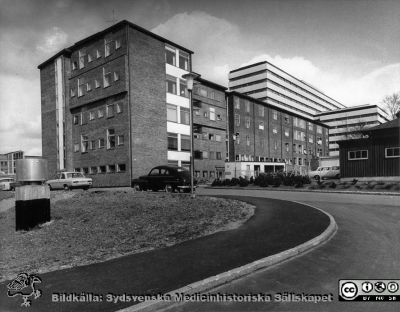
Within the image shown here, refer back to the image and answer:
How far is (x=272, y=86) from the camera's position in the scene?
283 feet

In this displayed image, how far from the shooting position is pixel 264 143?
57.9 metres

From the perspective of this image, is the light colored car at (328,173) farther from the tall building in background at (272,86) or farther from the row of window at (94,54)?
the tall building in background at (272,86)

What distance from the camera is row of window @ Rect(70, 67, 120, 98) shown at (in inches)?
1348

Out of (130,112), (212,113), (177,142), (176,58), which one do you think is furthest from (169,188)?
(212,113)

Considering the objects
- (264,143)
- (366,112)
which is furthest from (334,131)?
(264,143)

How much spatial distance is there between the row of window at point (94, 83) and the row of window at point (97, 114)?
2.37m

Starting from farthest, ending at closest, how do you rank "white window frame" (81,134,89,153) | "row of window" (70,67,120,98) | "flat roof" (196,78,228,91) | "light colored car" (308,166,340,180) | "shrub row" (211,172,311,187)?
"flat roof" (196,78,228,91)
"light colored car" (308,166,340,180)
"white window frame" (81,134,89,153)
"row of window" (70,67,120,98)
"shrub row" (211,172,311,187)

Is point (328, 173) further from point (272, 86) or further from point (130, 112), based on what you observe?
point (272, 86)

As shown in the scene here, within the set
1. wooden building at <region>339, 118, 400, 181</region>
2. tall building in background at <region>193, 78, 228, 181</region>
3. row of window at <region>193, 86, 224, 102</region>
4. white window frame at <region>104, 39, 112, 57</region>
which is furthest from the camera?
row of window at <region>193, 86, 224, 102</region>

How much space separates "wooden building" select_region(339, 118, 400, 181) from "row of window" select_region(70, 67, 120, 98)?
24.1 m

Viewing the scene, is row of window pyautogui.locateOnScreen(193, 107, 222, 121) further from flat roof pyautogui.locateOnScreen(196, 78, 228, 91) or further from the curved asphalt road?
the curved asphalt road

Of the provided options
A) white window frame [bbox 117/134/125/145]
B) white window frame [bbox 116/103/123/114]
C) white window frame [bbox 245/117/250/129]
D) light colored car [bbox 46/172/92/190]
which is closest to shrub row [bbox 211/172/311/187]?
white window frame [bbox 117/134/125/145]

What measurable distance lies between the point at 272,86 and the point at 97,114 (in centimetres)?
5997

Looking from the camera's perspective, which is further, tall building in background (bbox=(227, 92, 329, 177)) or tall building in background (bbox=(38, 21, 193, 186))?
tall building in background (bbox=(227, 92, 329, 177))
